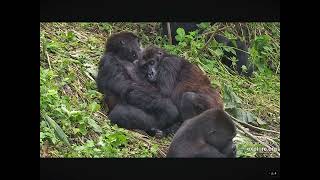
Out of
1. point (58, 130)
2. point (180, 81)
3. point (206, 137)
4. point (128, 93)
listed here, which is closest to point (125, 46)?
point (128, 93)

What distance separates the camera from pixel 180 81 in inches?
277

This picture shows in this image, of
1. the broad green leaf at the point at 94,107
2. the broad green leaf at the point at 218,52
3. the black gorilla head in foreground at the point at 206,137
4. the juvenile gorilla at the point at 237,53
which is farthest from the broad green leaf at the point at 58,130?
the broad green leaf at the point at 218,52

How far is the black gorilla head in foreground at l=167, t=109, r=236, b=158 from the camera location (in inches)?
258

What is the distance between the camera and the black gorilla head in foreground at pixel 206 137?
21.5 feet

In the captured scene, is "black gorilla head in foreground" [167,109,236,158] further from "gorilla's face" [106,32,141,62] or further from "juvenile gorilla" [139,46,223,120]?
"gorilla's face" [106,32,141,62]

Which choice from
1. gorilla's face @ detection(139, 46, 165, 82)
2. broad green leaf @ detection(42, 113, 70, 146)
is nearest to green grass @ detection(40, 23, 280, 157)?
broad green leaf @ detection(42, 113, 70, 146)

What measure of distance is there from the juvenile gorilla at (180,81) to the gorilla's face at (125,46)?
10cm

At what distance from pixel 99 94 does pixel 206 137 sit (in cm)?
118

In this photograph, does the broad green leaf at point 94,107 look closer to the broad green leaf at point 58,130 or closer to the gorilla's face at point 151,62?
the broad green leaf at point 58,130

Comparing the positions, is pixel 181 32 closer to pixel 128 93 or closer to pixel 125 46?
pixel 125 46

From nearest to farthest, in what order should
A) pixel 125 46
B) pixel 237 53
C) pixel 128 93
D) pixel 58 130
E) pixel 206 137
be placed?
pixel 206 137 < pixel 58 130 < pixel 128 93 < pixel 125 46 < pixel 237 53

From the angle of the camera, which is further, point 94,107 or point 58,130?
point 94,107

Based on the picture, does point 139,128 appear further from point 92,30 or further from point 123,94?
point 92,30
